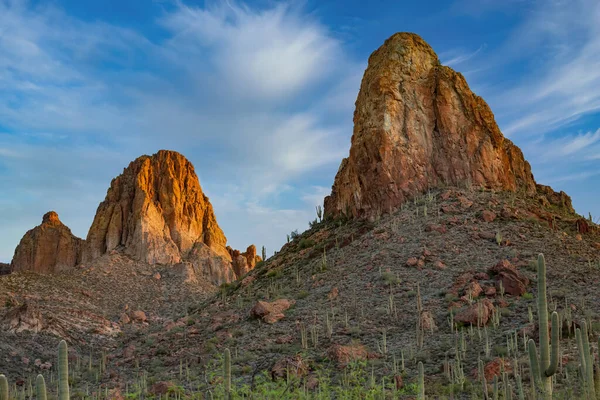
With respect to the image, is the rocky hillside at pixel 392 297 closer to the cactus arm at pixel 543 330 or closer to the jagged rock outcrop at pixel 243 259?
the cactus arm at pixel 543 330

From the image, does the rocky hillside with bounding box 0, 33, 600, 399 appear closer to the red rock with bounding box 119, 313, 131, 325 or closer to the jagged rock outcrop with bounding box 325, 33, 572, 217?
the jagged rock outcrop with bounding box 325, 33, 572, 217

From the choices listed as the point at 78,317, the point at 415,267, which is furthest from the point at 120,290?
the point at 415,267

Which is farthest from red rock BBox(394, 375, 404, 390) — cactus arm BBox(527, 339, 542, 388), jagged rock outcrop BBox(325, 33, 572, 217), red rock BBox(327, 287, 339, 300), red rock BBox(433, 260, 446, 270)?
jagged rock outcrop BBox(325, 33, 572, 217)

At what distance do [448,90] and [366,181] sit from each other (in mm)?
9085

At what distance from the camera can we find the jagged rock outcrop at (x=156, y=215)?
7150cm

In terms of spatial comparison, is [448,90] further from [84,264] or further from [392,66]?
[84,264]

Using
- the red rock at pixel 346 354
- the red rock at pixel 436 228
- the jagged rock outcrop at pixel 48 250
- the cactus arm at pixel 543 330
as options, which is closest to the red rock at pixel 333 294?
the red rock at pixel 436 228

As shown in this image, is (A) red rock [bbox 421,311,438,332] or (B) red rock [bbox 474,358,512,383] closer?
(B) red rock [bbox 474,358,512,383]

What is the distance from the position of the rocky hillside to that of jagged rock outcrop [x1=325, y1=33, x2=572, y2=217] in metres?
0.10

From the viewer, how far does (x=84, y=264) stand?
6719cm

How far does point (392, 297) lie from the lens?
23.5 metres

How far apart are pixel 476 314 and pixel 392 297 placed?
4.39 meters

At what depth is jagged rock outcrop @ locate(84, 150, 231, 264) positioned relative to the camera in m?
71.5

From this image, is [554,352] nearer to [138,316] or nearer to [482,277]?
[482,277]
